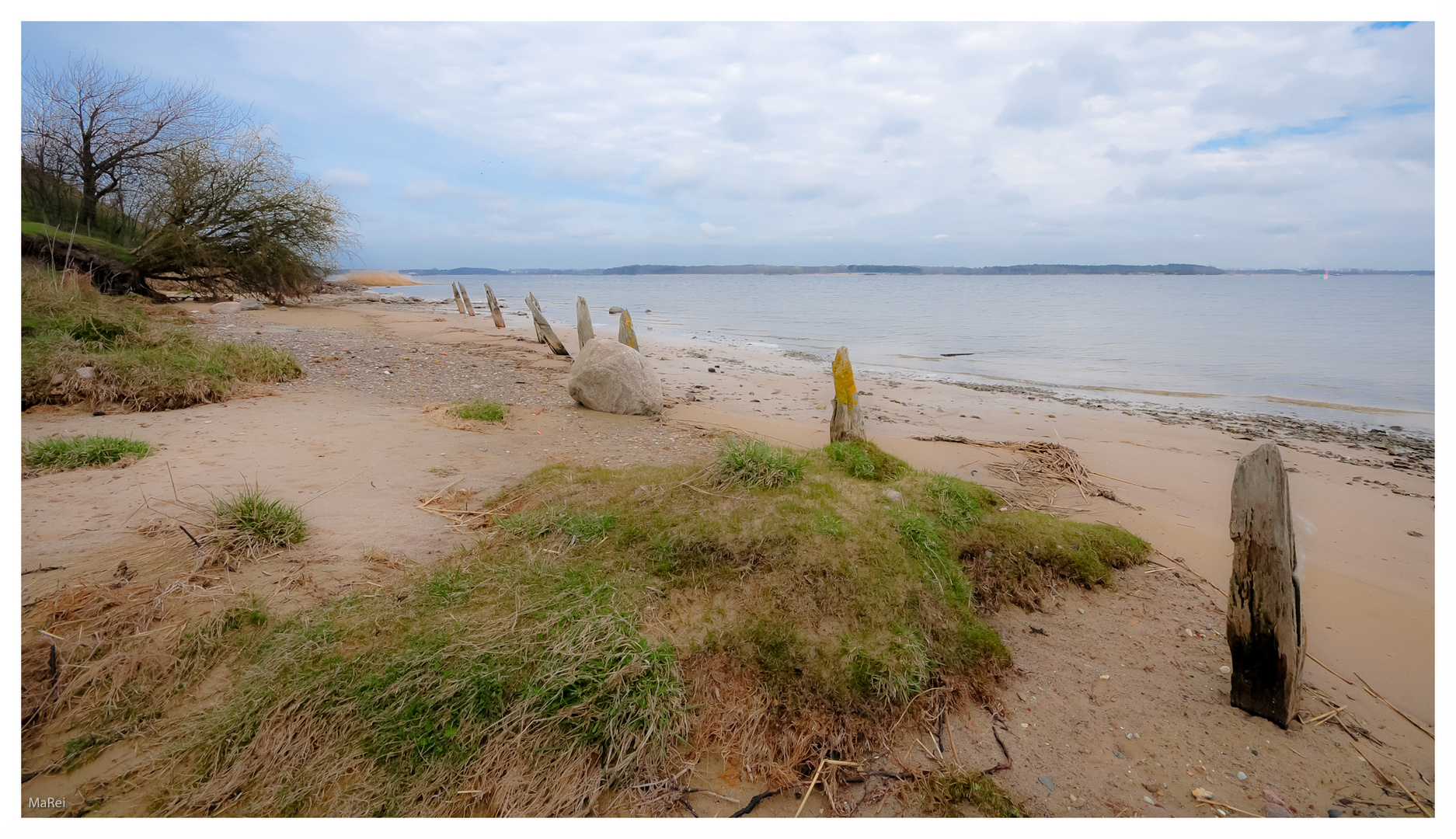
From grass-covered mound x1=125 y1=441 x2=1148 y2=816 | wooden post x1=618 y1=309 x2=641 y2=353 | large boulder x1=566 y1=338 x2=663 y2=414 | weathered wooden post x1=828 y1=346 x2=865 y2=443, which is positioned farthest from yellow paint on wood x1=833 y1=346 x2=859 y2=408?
wooden post x1=618 y1=309 x2=641 y2=353

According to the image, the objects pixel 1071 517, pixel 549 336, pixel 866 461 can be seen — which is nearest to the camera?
pixel 866 461

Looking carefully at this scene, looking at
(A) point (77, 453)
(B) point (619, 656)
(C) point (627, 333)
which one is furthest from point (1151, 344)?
(A) point (77, 453)

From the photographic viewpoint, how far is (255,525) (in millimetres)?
4258

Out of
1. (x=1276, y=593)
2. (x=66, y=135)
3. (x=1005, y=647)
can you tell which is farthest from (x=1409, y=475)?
(x=66, y=135)

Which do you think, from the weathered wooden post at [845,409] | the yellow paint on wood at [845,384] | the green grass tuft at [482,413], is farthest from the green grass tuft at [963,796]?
the green grass tuft at [482,413]

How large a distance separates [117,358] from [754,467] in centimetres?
835

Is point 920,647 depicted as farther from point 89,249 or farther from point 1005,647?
point 89,249

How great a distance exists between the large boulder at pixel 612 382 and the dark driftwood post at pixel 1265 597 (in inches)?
300

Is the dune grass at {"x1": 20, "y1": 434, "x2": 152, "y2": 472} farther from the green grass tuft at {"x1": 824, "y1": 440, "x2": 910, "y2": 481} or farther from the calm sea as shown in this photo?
the calm sea

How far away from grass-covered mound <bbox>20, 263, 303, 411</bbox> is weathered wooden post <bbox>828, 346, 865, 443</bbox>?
8.06 m

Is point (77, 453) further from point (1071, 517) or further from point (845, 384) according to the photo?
point (1071, 517)

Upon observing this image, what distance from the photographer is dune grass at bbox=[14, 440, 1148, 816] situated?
9.34 ft

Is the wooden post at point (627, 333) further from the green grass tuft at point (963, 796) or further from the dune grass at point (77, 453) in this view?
the green grass tuft at point (963, 796)

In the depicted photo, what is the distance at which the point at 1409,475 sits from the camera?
8.05 meters
